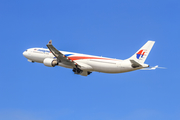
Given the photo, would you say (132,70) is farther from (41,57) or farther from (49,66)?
(41,57)

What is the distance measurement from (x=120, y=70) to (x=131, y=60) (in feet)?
10.9

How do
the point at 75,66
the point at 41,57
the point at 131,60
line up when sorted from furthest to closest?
the point at 41,57
the point at 75,66
the point at 131,60

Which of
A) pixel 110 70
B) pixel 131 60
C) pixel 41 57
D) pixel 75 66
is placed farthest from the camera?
pixel 41 57

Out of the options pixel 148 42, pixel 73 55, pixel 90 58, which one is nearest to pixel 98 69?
pixel 90 58

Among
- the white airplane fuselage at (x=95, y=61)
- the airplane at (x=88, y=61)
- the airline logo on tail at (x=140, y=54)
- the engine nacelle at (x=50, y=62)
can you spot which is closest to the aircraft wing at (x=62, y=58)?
the airplane at (x=88, y=61)

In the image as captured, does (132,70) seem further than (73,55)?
No

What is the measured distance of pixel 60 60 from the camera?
169 feet

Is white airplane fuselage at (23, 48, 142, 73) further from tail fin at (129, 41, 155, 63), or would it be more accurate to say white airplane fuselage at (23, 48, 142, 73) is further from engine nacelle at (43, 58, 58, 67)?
tail fin at (129, 41, 155, 63)

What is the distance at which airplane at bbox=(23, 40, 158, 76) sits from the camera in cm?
4700

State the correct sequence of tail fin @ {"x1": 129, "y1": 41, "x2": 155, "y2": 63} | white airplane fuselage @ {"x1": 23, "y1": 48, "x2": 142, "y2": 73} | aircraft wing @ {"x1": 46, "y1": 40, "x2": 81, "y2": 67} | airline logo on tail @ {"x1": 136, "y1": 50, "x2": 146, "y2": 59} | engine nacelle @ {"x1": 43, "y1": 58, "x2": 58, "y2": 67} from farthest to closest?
engine nacelle @ {"x1": 43, "y1": 58, "x2": 58, "y2": 67} → aircraft wing @ {"x1": 46, "y1": 40, "x2": 81, "y2": 67} → white airplane fuselage @ {"x1": 23, "y1": 48, "x2": 142, "y2": 73} → airline logo on tail @ {"x1": 136, "y1": 50, "x2": 146, "y2": 59} → tail fin @ {"x1": 129, "y1": 41, "x2": 155, "y2": 63}

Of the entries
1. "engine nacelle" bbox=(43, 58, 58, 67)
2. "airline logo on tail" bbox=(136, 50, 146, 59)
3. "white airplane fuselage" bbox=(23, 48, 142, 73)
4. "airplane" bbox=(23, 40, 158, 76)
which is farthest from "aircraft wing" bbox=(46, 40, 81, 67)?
"airline logo on tail" bbox=(136, 50, 146, 59)

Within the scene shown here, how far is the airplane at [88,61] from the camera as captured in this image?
1850 inches

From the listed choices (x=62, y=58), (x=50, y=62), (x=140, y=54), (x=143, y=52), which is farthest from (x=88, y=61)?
(x=143, y=52)

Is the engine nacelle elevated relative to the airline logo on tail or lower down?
elevated
